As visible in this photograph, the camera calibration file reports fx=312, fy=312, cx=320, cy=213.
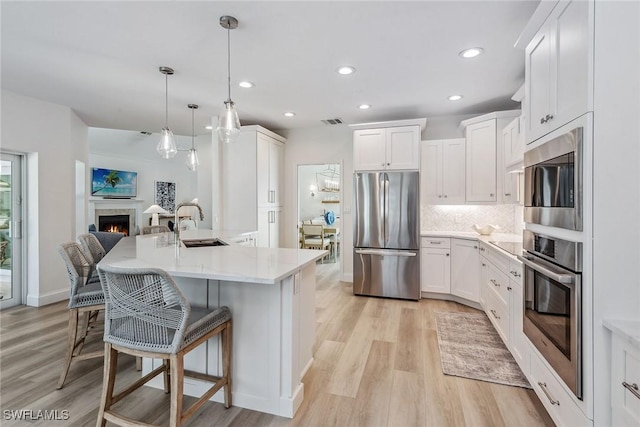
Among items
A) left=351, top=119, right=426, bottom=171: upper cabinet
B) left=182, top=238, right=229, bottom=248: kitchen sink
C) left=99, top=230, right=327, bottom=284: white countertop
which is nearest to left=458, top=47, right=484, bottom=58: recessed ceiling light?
left=351, top=119, right=426, bottom=171: upper cabinet

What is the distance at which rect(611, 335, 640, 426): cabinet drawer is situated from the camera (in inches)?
46.4

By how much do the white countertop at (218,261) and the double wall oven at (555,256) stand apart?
4.44 feet

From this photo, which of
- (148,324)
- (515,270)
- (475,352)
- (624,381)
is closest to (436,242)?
(475,352)

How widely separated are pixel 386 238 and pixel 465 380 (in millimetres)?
2178

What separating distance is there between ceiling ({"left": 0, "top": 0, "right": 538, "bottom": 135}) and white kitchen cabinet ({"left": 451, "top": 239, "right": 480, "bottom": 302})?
6.05 feet

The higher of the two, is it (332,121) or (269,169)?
(332,121)

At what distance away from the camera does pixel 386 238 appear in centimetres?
429

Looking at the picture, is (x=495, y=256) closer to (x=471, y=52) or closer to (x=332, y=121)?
(x=471, y=52)

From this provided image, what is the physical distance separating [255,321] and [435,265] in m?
3.00

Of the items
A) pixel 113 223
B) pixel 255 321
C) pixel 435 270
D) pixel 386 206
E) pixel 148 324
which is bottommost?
pixel 435 270

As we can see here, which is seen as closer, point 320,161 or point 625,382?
point 625,382

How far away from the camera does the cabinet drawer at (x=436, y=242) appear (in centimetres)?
414

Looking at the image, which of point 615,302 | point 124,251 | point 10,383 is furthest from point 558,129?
point 10,383

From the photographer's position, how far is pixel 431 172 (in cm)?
441
